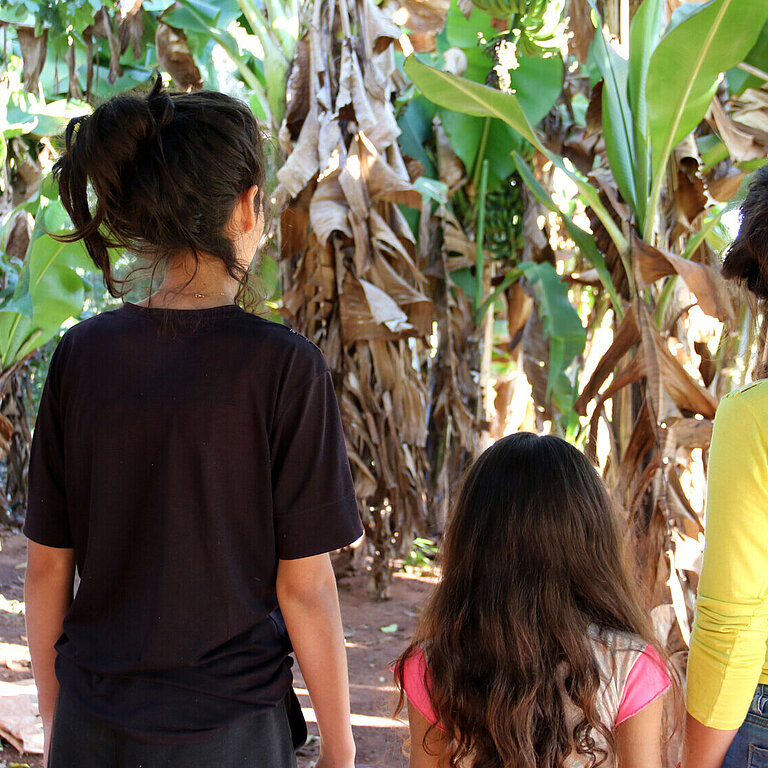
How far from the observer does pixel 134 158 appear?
1014 mm

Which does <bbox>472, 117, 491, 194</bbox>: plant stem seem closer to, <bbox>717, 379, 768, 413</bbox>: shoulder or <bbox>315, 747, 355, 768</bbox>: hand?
<bbox>717, 379, 768, 413</bbox>: shoulder

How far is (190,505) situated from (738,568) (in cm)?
70

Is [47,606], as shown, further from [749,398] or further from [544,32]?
[544,32]

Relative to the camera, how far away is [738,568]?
1.02 meters

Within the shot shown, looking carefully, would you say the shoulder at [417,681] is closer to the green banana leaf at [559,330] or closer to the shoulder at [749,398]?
the shoulder at [749,398]

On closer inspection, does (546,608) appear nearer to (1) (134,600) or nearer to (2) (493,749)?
(2) (493,749)

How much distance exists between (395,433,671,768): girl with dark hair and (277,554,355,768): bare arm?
0.36 ft

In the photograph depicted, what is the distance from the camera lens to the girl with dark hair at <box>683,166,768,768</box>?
1017 millimetres

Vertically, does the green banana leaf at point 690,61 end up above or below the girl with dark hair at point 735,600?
above

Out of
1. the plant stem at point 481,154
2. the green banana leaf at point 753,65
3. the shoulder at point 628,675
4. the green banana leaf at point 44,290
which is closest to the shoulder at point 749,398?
the shoulder at point 628,675

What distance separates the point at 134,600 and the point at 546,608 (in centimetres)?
54

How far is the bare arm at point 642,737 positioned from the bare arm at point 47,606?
789mm

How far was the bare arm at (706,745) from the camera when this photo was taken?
3.42 feet

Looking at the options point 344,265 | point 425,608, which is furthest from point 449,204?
point 425,608
